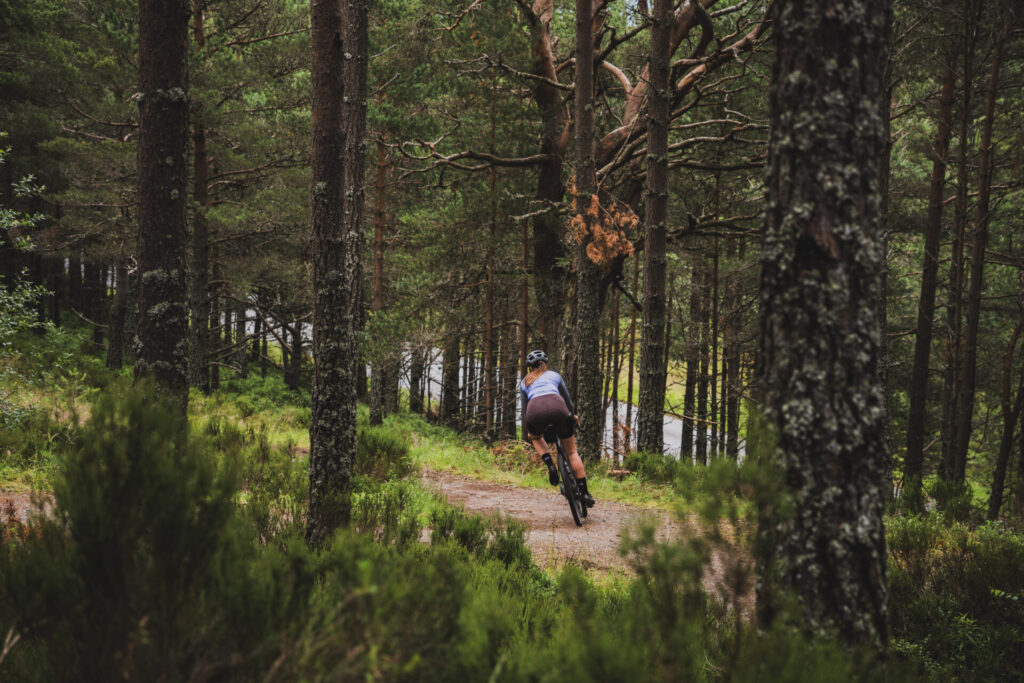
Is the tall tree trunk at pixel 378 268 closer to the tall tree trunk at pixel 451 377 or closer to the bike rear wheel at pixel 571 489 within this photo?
the tall tree trunk at pixel 451 377

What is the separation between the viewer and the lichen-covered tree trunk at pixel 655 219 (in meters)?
9.76

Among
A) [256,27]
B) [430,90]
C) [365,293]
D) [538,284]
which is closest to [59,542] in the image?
[538,284]

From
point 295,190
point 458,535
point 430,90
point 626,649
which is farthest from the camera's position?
point 295,190

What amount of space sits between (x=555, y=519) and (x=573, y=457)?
3.22 feet

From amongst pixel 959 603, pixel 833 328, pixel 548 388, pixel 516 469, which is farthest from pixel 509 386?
pixel 833 328

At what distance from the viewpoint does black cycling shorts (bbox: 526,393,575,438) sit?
22.6 ft

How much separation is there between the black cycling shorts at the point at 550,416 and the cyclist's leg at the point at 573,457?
0.09m

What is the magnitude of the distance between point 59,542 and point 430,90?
41.2 feet

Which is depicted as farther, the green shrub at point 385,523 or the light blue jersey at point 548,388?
the light blue jersey at point 548,388

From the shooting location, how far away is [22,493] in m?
6.43

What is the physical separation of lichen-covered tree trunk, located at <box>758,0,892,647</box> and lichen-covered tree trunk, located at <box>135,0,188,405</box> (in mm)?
4867

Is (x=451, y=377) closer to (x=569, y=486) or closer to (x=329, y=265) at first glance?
(x=569, y=486)

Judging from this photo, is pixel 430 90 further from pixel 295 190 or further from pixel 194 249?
pixel 194 249

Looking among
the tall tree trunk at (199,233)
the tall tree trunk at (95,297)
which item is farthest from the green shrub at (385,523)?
the tall tree trunk at (95,297)
